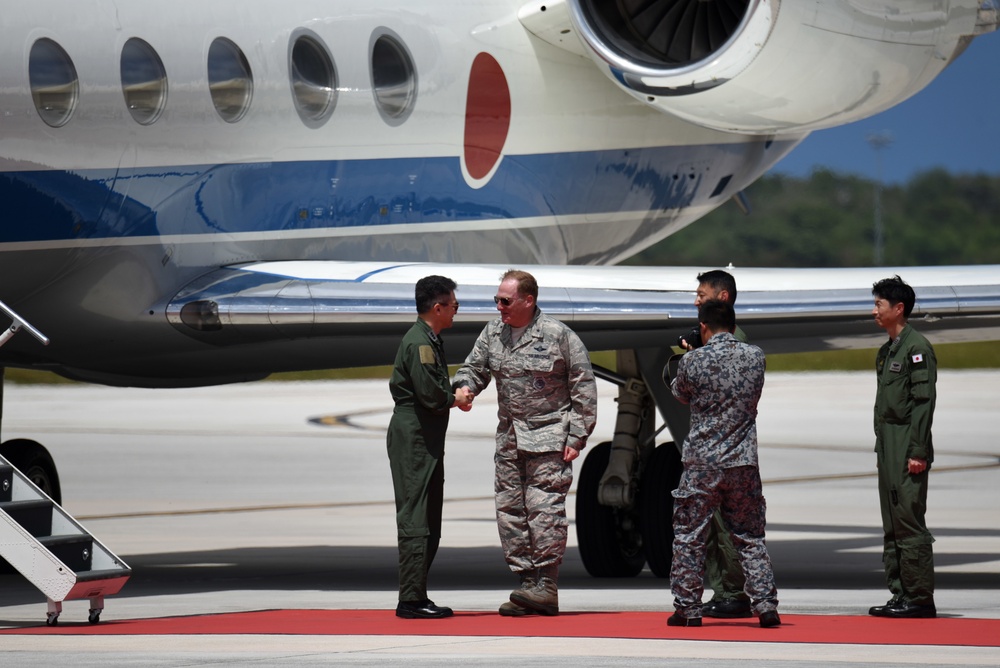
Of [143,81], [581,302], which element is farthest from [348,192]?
[581,302]

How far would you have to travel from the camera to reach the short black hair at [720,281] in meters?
9.48

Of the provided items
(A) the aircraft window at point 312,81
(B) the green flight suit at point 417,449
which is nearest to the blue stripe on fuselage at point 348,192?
(A) the aircraft window at point 312,81

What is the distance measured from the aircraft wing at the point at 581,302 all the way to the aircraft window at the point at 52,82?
139 centimetres

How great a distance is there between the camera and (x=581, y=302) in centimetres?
1110

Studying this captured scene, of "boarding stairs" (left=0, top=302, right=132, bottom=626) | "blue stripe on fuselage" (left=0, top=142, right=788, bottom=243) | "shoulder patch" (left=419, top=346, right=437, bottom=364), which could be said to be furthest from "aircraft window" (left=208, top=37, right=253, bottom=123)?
"shoulder patch" (left=419, top=346, right=437, bottom=364)

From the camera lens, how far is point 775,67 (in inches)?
489

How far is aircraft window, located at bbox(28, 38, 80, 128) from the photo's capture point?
10258 millimetres

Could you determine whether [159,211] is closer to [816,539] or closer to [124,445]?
[816,539]

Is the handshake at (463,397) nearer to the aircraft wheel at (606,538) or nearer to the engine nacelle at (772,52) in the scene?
the aircraft wheel at (606,538)

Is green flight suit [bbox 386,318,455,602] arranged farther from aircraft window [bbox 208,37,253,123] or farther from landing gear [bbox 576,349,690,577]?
landing gear [bbox 576,349,690,577]

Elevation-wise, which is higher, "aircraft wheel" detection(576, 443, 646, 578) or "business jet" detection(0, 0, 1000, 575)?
"business jet" detection(0, 0, 1000, 575)

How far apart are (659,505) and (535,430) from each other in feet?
11.9

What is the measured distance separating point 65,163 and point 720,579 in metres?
4.32

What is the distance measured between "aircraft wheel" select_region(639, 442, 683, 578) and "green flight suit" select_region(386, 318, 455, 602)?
11.3ft
